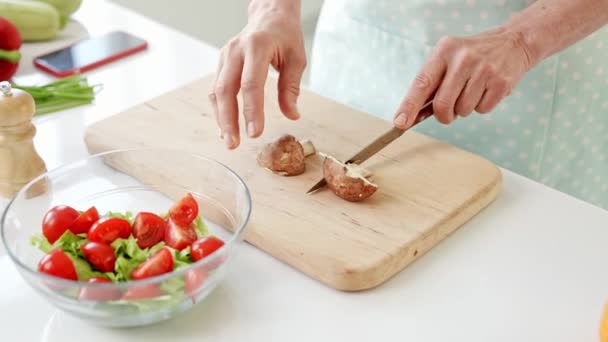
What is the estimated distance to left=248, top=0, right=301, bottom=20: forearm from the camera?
1444 millimetres

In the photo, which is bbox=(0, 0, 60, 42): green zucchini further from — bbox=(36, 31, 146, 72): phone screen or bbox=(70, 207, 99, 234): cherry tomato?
bbox=(70, 207, 99, 234): cherry tomato

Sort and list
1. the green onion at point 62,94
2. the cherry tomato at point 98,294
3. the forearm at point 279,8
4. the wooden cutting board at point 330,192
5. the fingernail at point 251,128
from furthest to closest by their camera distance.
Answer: the green onion at point 62,94
the forearm at point 279,8
the fingernail at point 251,128
the wooden cutting board at point 330,192
the cherry tomato at point 98,294

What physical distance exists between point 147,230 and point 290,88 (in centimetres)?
41

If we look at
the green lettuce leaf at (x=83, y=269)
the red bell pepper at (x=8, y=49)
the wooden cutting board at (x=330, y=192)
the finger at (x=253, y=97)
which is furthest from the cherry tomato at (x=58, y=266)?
the red bell pepper at (x=8, y=49)

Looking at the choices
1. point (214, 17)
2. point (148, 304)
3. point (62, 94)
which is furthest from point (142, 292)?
point (214, 17)

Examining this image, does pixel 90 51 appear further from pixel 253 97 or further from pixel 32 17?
pixel 253 97

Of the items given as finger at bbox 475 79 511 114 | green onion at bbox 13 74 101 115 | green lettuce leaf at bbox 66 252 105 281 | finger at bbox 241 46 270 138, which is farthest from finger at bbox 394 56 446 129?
green onion at bbox 13 74 101 115

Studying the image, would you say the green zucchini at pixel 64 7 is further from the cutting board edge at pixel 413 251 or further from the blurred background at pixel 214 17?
the blurred background at pixel 214 17

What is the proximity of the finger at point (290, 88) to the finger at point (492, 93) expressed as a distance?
12.4 inches

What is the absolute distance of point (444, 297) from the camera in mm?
1084

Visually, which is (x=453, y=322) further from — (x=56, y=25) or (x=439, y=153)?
(x=56, y=25)

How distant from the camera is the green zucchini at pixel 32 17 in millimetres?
1727

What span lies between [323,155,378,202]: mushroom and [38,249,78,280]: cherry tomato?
0.44 metres

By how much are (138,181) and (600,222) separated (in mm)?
776
